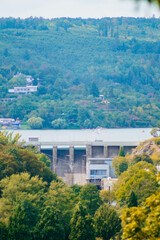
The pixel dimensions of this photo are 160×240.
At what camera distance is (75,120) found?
148 meters

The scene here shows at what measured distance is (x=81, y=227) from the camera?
34.7 m

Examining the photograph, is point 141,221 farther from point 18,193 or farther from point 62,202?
point 62,202

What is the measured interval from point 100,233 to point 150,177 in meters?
10.4

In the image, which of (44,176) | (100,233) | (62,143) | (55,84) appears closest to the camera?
(100,233)

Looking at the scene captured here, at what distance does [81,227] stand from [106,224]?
10.6ft

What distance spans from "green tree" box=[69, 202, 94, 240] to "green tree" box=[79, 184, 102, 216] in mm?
7956

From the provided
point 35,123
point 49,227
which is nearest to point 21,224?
point 49,227

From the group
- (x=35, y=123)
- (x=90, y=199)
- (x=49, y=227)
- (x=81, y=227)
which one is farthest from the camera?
(x=35, y=123)

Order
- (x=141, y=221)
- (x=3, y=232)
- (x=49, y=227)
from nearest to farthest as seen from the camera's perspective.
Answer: (x=141, y=221)
(x=3, y=232)
(x=49, y=227)

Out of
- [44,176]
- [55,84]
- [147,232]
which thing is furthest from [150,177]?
[55,84]

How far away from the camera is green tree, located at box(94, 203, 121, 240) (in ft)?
123

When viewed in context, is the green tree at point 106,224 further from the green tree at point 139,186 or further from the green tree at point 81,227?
the green tree at point 139,186

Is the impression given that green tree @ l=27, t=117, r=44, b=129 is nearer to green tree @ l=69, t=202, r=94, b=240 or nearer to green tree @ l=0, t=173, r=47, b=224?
green tree @ l=0, t=173, r=47, b=224

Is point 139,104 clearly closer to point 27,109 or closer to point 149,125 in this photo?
point 149,125
